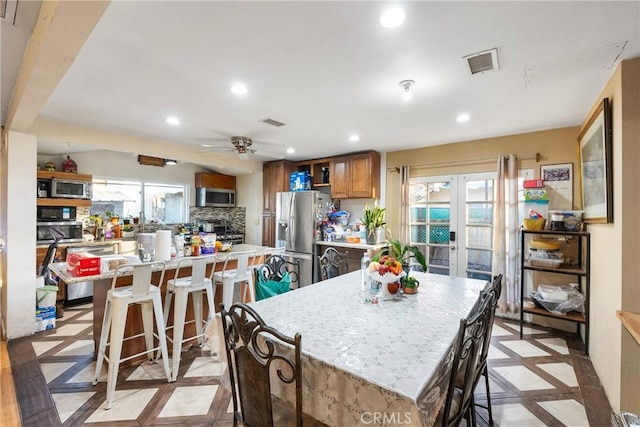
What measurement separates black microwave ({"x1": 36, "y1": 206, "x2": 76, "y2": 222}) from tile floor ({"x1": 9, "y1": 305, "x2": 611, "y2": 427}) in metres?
1.73

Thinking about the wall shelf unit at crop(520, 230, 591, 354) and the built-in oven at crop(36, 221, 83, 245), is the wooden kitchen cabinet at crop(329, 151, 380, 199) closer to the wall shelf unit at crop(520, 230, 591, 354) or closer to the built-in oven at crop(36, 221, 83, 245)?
the wall shelf unit at crop(520, 230, 591, 354)

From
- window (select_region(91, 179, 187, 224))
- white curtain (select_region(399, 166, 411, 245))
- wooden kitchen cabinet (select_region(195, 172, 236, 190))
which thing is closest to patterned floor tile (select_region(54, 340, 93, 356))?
window (select_region(91, 179, 187, 224))

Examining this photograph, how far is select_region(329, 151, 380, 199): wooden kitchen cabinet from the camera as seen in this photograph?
448 cm

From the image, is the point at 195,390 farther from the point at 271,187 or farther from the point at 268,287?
the point at 271,187

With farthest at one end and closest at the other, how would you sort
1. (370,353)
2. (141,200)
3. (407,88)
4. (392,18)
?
(141,200) → (407,88) → (392,18) → (370,353)

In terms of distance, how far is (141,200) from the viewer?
17.0ft

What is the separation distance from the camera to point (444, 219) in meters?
4.07

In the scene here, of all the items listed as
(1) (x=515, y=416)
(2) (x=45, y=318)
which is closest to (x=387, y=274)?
(1) (x=515, y=416)

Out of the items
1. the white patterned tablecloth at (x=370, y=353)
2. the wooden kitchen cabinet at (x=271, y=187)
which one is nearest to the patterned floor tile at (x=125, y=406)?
the white patterned tablecloth at (x=370, y=353)

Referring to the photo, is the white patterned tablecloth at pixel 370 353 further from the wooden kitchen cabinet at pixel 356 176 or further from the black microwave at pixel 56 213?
the black microwave at pixel 56 213

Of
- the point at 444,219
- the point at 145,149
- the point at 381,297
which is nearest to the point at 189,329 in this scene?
the point at 381,297

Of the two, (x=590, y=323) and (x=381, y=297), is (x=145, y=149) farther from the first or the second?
(x=590, y=323)

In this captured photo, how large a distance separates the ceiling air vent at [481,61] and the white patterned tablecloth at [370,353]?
5.19 ft

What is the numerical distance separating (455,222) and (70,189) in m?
5.52
